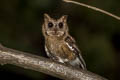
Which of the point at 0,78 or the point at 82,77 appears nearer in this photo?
the point at 82,77

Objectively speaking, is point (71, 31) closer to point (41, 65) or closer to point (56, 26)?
point (56, 26)

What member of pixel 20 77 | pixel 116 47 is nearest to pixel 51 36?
pixel 20 77

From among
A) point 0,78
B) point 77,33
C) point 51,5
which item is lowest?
point 0,78

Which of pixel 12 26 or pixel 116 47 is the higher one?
pixel 12 26

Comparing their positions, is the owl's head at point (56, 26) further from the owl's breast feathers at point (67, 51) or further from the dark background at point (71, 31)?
the dark background at point (71, 31)

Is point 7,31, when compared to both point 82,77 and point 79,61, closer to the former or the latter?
point 79,61

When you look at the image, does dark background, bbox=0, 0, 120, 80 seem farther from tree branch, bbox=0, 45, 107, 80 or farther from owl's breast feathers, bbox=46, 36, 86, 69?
tree branch, bbox=0, 45, 107, 80

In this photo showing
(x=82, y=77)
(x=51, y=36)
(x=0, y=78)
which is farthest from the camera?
(x=0, y=78)

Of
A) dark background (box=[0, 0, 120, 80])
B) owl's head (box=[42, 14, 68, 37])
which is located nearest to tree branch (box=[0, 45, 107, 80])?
owl's head (box=[42, 14, 68, 37])
